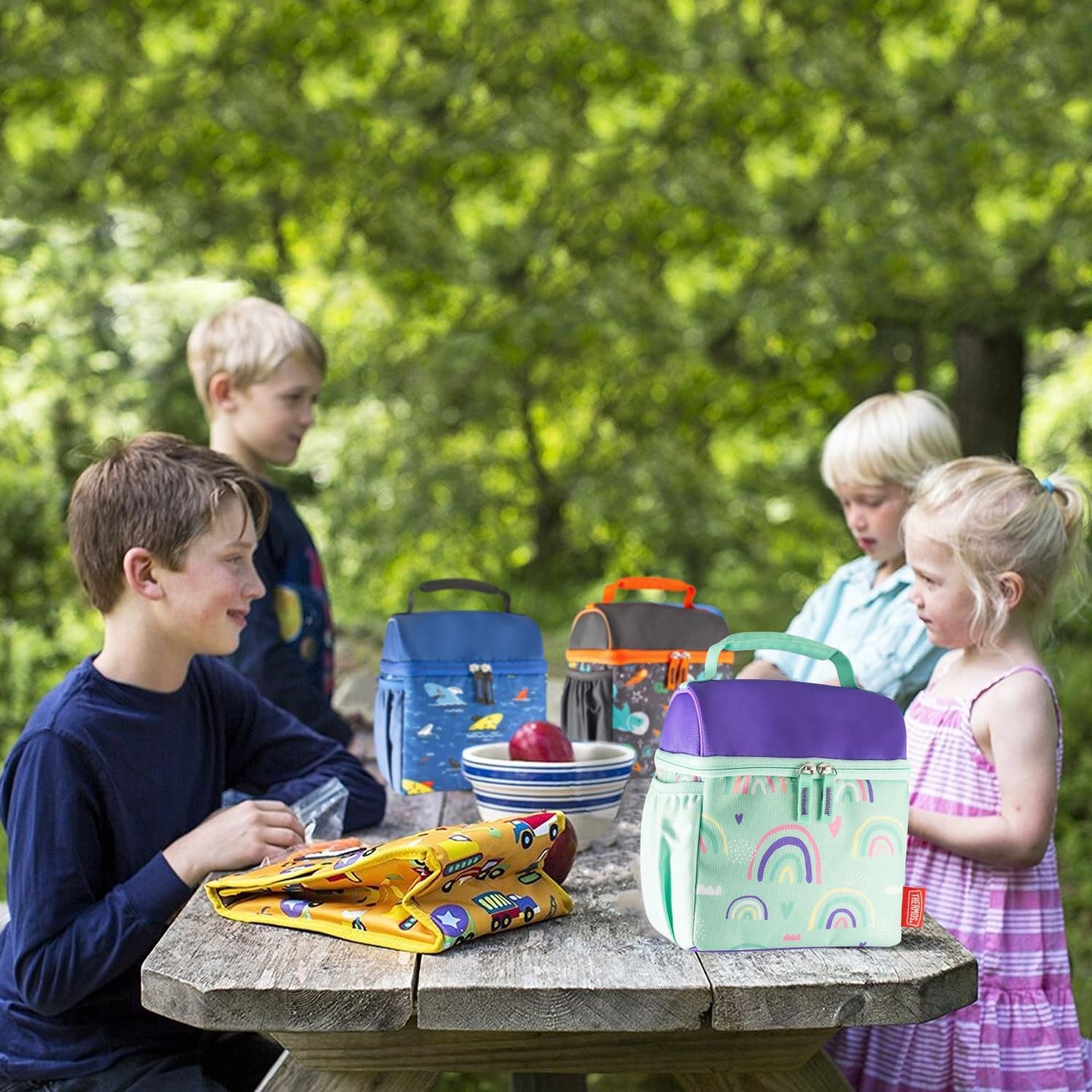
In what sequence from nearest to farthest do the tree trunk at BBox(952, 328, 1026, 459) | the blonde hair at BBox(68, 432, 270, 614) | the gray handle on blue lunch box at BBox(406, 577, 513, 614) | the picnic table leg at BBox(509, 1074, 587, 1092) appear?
1. the blonde hair at BBox(68, 432, 270, 614)
2. the picnic table leg at BBox(509, 1074, 587, 1092)
3. the gray handle on blue lunch box at BBox(406, 577, 513, 614)
4. the tree trunk at BBox(952, 328, 1026, 459)

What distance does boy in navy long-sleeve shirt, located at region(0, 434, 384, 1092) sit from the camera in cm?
180

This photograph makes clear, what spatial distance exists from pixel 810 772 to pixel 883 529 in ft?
4.94

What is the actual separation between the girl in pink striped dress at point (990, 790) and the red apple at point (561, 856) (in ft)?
2.28

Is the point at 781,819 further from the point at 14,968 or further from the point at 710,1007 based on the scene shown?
the point at 14,968

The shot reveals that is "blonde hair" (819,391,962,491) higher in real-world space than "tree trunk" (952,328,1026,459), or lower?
lower

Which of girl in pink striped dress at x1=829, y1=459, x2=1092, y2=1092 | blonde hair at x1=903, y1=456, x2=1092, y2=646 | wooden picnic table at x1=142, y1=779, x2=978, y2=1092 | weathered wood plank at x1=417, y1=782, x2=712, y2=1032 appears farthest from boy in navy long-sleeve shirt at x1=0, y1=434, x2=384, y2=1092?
blonde hair at x1=903, y1=456, x2=1092, y2=646

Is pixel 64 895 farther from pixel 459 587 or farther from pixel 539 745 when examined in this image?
pixel 459 587

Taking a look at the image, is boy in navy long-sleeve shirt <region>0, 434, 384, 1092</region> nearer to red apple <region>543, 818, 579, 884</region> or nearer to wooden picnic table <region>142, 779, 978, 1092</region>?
wooden picnic table <region>142, 779, 978, 1092</region>

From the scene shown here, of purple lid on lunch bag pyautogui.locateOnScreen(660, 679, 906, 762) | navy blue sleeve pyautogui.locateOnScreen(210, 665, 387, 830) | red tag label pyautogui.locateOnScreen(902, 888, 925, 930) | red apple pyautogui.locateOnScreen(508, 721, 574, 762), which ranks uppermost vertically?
purple lid on lunch bag pyautogui.locateOnScreen(660, 679, 906, 762)

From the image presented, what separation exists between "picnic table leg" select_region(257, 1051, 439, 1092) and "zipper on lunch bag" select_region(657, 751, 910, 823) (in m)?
0.50

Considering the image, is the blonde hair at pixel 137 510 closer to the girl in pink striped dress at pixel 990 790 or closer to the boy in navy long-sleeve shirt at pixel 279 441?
the boy in navy long-sleeve shirt at pixel 279 441

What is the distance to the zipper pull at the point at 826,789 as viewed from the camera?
154cm

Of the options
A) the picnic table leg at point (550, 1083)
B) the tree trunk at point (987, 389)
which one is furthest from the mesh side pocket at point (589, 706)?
the tree trunk at point (987, 389)

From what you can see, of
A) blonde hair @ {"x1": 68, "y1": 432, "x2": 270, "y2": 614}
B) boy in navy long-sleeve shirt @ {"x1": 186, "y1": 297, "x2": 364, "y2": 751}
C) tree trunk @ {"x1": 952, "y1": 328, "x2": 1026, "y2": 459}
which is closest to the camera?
blonde hair @ {"x1": 68, "y1": 432, "x2": 270, "y2": 614}
